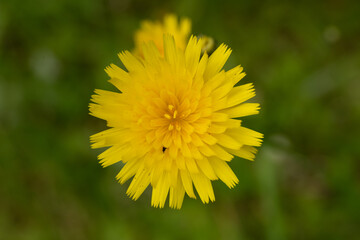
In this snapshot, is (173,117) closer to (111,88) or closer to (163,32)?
(163,32)

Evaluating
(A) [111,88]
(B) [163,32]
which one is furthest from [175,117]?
(A) [111,88]

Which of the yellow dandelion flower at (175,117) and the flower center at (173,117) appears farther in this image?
the flower center at (173,117)

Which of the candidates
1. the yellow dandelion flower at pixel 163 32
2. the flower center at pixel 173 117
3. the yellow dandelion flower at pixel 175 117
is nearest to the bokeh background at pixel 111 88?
the yellow dandelion flower at pixel 163 32

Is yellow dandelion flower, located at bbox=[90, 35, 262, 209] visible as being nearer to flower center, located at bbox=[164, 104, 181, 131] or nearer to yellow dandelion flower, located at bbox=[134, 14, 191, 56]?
flower center, located at bbox=[164, 104, 181, 131]

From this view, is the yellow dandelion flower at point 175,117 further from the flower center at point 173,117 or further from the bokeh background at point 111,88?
the bokeh background at point 111,88

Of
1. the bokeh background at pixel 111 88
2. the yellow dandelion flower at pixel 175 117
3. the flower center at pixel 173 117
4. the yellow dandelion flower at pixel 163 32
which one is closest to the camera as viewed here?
the yellow dandelion flower at pixel 175 117

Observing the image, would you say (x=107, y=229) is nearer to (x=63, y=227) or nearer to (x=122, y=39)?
(x=63, y=227)
